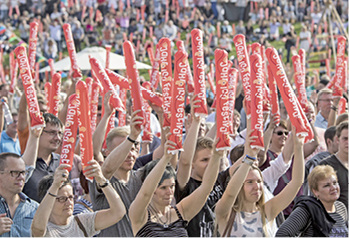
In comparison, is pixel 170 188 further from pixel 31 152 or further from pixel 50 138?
pixel 50 138

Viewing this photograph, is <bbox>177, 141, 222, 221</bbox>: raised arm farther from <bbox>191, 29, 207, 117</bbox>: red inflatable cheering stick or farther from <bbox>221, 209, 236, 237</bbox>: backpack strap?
<bbox>191, 29, 207, 117</bbox>: red inflatable cheering stick

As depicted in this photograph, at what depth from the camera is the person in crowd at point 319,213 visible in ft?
15.6

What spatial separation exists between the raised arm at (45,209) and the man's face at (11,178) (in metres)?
0.42

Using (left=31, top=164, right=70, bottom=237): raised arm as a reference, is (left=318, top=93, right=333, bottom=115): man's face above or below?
below

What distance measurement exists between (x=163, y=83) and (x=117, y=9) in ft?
95.2

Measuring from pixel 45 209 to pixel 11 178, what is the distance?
52cm

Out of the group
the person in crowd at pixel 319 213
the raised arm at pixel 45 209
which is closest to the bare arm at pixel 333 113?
the person in crowd at pixel 319 213

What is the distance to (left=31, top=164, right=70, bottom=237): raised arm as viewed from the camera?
425 centimetres

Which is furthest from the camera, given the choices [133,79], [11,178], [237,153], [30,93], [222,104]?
[237,153]

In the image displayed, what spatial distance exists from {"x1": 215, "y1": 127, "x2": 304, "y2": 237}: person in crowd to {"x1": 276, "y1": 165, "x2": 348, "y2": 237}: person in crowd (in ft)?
0.45

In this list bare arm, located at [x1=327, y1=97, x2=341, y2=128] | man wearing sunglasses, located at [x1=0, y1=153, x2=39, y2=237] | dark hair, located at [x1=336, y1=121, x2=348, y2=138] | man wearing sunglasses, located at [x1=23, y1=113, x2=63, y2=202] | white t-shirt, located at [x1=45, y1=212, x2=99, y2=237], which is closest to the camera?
white t-shirt, located at [x1=45, y1=212, x2=99, y2=237]

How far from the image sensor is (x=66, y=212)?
14.6 feet

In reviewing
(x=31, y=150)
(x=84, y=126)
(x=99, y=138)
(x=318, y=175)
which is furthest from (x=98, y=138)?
(x=318, y=175)

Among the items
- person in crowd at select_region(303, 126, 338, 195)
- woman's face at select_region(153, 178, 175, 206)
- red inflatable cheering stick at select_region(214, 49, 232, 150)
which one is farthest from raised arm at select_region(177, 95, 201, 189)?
person in crowd at select_region(303, 126, 338, 195)
